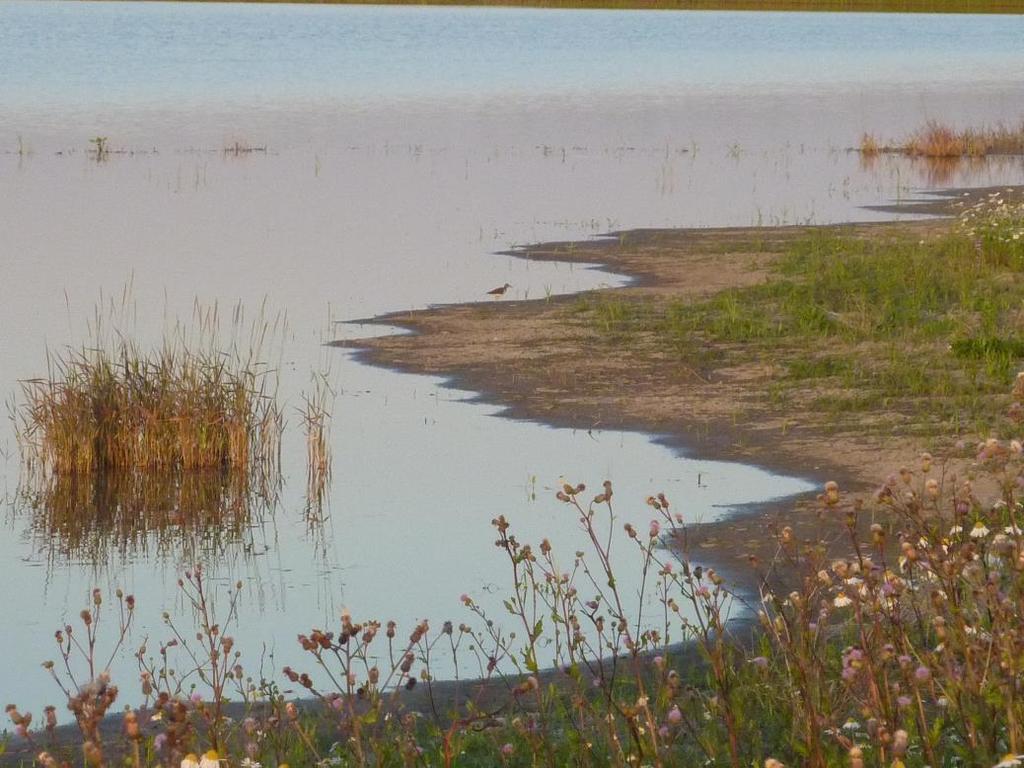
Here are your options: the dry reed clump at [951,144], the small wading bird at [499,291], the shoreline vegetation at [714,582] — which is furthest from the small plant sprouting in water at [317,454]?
the dry reed clump at [951,144]

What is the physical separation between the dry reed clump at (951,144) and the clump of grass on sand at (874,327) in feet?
50.3

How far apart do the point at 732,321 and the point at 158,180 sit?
55.3 ft

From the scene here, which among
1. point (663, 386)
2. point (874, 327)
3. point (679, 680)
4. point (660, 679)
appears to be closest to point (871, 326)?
point (874, 327)

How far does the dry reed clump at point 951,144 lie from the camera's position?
1394 inches

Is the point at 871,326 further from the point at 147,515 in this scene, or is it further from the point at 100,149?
the point at 100,149

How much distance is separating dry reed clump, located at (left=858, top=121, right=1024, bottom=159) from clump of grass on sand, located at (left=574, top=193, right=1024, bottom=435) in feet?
50.3

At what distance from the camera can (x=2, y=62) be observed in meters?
66.4

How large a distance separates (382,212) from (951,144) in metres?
13.6

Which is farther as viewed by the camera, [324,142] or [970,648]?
[324,142]

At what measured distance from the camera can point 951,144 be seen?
35.2 metres

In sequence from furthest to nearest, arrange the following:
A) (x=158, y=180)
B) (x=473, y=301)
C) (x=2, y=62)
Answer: (x=2, y=62) < (x=158, y=180) < (x=473, y=301)

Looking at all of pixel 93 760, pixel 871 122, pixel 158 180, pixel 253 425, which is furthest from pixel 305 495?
pixel 871 122

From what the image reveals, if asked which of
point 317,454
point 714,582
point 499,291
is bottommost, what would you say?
point 317,454

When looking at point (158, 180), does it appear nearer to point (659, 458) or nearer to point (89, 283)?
point (89, 283)
